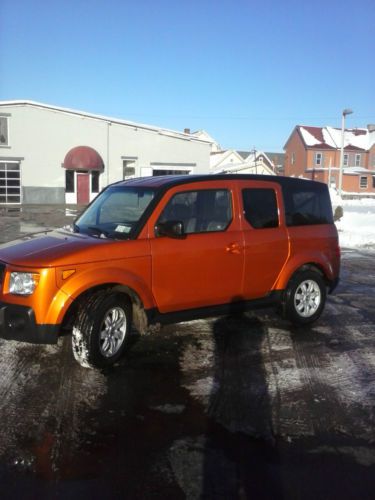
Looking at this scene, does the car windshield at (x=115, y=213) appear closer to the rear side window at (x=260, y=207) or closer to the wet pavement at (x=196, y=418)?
the rear side window at (x=260, y=207)

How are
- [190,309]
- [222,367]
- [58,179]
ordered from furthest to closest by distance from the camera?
[58,179], [190,309], [222,367]

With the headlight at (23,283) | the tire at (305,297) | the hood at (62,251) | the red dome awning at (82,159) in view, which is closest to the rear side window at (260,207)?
the tire at (305,297)

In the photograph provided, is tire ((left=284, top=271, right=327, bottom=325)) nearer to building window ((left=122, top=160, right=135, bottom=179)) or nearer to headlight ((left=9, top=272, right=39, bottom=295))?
headlight ((left=9, top=272, right=39, bottom=295))

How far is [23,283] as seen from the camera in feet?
14.3

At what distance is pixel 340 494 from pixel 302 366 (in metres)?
2.04

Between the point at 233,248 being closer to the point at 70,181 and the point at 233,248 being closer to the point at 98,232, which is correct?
the point at 98,232

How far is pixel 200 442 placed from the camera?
346 cm

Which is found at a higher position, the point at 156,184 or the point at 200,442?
the point at 156,184

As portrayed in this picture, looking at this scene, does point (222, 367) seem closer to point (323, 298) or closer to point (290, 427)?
point (290, 427)

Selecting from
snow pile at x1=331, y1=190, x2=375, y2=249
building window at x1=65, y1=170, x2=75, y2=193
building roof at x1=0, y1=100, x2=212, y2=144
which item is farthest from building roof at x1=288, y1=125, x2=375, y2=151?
snow pile at x1=331, y1=190, x2=375, y2=249

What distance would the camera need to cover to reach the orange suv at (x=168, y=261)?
14.3 ft

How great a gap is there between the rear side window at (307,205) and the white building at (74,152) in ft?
84.3

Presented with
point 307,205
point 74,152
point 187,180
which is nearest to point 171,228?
point 187,180

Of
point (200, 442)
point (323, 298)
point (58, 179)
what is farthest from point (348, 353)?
point (58, 179)
